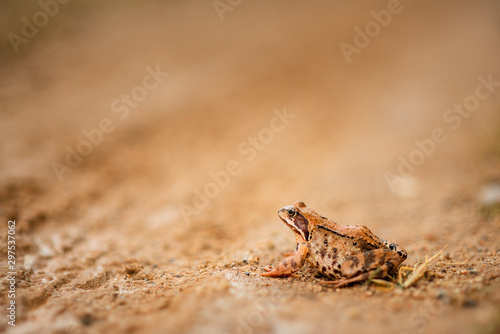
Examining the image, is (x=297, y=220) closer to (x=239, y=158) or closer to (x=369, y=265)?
(x=369, y=265)

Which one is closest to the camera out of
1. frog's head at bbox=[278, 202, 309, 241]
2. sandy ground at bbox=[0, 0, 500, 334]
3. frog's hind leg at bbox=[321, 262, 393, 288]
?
sandy ground at bbox=[0, 0, 500, 334]

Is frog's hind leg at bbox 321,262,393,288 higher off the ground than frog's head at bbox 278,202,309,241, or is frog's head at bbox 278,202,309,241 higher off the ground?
frog's head at bbox 278,202,309,241

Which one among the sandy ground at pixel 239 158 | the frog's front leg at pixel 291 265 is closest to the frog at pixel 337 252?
the frog's front leg at pixel 291 265

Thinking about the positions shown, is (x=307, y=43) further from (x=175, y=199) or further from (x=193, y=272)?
(x=193, y=272)

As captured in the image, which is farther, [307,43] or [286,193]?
[307,43]

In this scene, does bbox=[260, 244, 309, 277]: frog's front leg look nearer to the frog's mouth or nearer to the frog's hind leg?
the frog's mouth

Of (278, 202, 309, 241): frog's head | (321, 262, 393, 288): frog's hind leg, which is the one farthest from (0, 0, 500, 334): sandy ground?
(278, 202, 309, 241): frog's head

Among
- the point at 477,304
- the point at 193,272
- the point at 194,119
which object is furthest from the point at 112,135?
the point at 477,304
